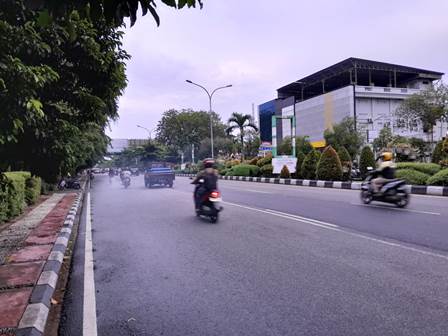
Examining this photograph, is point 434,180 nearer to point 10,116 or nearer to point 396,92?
point 10,116

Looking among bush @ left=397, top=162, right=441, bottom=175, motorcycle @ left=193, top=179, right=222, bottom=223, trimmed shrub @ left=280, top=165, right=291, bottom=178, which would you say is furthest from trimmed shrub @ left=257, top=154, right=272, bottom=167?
motorcycle @ left=193, top=179, right=222, bottom=223

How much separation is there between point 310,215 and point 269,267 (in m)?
5.15

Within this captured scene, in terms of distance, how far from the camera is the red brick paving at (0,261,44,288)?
514 centimetres

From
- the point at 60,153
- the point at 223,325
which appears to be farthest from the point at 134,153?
the point at 223,325

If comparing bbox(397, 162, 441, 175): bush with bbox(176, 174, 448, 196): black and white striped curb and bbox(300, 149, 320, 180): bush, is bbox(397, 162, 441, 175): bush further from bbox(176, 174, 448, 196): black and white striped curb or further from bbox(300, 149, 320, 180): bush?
bbox(300, 149, 320, 180): bush

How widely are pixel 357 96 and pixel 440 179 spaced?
154ft

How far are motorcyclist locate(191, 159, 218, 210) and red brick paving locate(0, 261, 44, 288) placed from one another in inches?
187

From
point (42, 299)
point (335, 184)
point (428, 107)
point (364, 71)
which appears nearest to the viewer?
point (42, 299)

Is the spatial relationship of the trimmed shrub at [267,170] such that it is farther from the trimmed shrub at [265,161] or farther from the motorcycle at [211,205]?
the motorcycle at [211,205]

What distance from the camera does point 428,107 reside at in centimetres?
4316

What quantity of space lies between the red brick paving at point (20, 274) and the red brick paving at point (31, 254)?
13.6 inches

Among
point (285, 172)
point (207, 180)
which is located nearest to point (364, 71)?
point (285, 172)

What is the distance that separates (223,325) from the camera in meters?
3.70

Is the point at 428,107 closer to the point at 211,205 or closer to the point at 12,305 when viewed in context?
the point at 211,205
